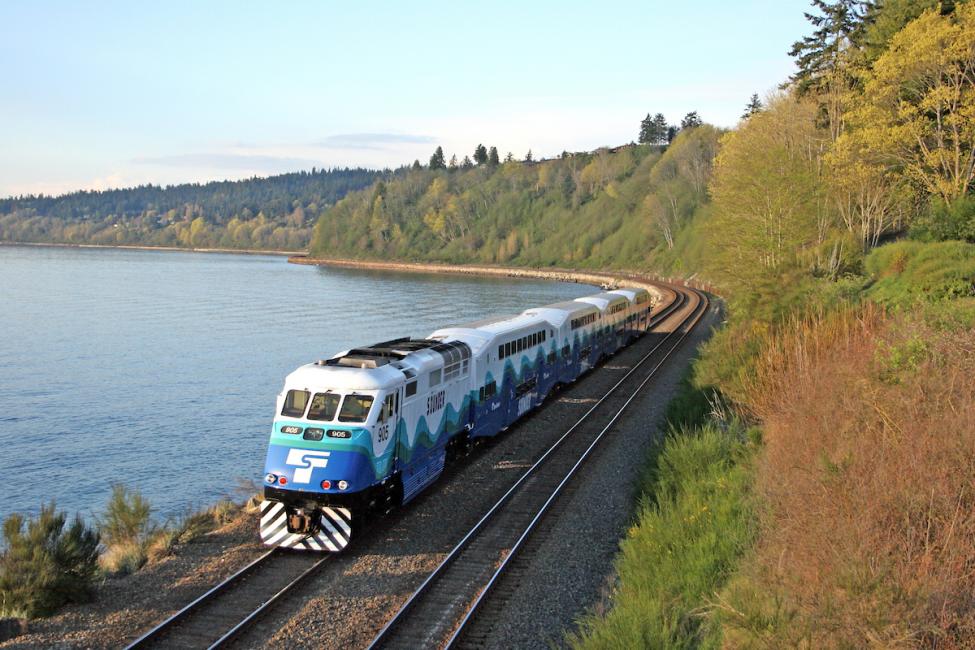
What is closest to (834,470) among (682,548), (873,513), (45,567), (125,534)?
(873,513)

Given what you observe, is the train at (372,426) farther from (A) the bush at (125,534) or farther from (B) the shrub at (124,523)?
(B) the shrub at (124,523)

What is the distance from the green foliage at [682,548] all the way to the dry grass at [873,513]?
86 cm

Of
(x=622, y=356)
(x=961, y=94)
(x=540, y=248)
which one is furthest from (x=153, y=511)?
(x=540, y=248)

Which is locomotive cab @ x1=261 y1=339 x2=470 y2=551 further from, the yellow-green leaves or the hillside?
the hillside

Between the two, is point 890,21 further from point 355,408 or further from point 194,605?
point 194,605

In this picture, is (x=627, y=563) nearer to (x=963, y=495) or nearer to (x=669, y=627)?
(x=669, y=627)

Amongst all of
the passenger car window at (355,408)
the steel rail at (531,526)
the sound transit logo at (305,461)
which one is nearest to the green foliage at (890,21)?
the steel rail at (531,526)

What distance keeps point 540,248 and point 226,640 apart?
166354 millimetres

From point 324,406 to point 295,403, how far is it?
0.71m

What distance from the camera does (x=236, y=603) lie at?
13797 mm

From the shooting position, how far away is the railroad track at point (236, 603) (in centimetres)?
1243

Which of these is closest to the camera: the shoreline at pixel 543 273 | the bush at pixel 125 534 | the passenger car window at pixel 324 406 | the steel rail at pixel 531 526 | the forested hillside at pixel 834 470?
the forested hillside at pixel 834 470

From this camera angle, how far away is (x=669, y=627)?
35.8 feet

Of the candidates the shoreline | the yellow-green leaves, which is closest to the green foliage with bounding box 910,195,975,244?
the yellow-green leaves
